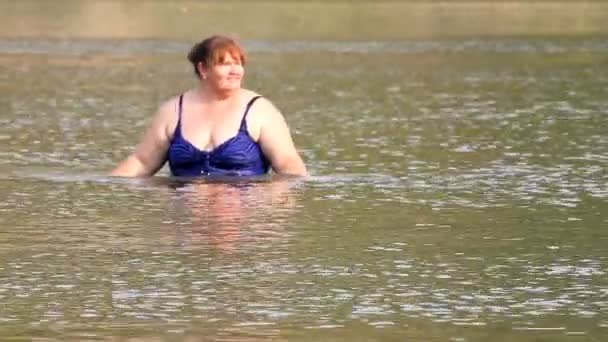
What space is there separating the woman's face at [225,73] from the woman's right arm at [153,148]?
1.25 feet

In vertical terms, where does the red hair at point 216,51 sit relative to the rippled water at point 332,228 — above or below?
above

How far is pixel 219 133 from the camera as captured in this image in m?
13.7

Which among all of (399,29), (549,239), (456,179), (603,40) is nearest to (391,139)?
(456,179)

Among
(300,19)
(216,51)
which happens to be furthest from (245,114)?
(300,19)

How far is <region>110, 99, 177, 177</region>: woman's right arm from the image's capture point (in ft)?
45.1

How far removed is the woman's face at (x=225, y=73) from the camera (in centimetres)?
1343

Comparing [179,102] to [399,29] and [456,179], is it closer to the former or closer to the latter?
[456,179]

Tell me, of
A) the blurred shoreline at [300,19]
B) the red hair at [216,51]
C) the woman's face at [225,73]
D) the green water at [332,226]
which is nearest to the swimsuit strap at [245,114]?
the woman's face at [225,73]

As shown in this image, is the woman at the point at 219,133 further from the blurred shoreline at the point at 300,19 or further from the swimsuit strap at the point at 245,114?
the blurred shoreline at the point at 300,19

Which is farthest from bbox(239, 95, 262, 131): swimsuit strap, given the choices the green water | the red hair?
the green water

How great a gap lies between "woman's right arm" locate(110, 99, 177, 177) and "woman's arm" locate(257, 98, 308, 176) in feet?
1.89

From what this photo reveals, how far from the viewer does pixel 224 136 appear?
13.7m

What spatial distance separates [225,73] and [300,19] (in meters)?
34.3

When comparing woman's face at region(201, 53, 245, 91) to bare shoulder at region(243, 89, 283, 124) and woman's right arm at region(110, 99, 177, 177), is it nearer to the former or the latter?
bare shoulder at region(243, 89, 283, 124)
